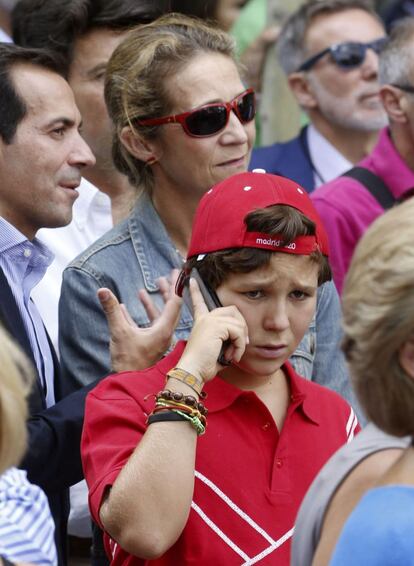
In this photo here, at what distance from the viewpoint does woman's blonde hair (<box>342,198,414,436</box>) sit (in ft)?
7.43

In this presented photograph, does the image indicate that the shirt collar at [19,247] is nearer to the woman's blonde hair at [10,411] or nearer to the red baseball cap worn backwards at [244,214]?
the red baseball cap worn backwards at [244,214]

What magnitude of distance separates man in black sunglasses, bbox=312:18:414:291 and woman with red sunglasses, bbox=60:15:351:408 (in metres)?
1.01

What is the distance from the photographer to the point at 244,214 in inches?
126

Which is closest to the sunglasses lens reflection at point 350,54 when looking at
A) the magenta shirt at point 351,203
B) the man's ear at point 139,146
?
the magenta shirt at point 351,203

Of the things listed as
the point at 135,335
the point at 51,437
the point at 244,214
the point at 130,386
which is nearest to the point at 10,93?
the point at 135,335

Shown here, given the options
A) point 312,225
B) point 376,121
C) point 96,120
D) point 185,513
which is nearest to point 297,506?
point 185,513

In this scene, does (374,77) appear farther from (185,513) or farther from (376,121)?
(185,513)

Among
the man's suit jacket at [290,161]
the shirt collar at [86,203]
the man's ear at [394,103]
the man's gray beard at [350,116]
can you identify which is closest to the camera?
the shirt collar at [86,203]

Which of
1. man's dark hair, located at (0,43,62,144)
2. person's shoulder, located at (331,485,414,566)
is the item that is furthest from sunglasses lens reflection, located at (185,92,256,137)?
person's shoulder, located at (331,485,414,566)

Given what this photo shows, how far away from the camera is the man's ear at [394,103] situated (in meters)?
5.72

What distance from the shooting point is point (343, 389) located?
156 inches

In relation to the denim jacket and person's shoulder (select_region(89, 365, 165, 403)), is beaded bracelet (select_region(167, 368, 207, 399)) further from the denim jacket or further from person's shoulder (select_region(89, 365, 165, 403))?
the denim jacket

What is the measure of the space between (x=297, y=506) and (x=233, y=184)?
0.83 m

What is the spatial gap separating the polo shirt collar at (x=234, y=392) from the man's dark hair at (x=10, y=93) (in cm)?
128
